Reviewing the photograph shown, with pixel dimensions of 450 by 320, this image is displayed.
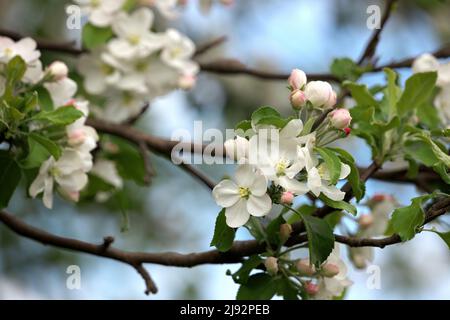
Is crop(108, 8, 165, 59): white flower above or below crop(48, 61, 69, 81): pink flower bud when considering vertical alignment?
above

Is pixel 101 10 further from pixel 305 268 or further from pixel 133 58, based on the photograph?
pixel 305 268

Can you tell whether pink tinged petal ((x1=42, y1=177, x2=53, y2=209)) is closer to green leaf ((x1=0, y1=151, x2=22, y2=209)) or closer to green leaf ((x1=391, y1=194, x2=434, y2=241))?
green leaf ((x1=0, y1=151, x2=22, y2=209))

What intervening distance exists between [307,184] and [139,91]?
1041 mm

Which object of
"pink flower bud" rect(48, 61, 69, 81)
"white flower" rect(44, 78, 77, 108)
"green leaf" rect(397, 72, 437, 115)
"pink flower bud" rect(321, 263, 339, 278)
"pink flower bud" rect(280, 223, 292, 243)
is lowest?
"pink flower bud" rect(321, 263, 339, 278)

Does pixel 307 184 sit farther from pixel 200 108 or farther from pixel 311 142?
pixel 200 108

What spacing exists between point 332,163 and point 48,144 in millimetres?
557

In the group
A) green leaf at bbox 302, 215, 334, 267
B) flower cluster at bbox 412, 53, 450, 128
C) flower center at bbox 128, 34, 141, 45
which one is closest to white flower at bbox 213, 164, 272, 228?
green leaf at bbox 302, 215, 334, 267

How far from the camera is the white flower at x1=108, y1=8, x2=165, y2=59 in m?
2.34

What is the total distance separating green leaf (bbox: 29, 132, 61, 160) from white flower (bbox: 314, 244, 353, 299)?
1.76 ft

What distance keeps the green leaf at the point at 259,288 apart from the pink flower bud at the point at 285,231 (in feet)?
0.33

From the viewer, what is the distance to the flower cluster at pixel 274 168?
56.9 inches

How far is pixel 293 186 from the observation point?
4.74ft
